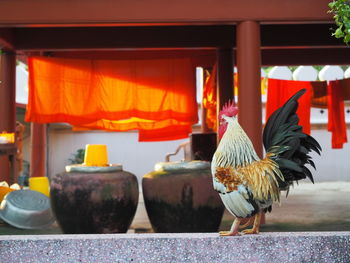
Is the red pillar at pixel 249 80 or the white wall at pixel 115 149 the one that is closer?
the red pillar at pixel 249 80

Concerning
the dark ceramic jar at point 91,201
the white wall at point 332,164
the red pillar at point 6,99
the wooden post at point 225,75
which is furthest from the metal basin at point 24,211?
the white wall at point 332,164

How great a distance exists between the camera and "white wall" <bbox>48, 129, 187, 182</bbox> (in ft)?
49.9

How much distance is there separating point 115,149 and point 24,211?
9.40 metres

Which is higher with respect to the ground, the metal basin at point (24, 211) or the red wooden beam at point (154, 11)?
the red wooden beam at point (154, 11)

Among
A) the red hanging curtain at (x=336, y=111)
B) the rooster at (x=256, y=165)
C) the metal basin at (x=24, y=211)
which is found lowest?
the metal basin at (x=24, y=211)

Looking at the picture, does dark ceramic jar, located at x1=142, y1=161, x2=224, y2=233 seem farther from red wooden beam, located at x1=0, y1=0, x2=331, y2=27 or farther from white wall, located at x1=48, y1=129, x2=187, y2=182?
white wall, located at x1=48, y1=129, x2=187, y2=182

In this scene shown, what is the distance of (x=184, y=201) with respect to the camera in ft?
16.0

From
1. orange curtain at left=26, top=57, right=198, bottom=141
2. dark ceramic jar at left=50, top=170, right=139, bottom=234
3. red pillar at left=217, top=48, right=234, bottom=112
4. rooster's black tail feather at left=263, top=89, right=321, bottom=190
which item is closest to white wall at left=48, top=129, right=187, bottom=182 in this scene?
orange curtain at left=26, top=57, right=198, bottom=141

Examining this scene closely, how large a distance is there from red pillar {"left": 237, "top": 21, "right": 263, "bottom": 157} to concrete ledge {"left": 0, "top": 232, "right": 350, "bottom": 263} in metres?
2.40

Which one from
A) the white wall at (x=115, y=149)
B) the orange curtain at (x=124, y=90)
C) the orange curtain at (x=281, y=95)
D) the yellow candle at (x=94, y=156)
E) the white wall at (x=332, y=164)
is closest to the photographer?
the yellow candle at (x=94, y=156)

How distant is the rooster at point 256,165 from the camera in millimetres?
3316

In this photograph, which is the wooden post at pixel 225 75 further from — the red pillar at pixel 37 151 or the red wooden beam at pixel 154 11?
the red pillar at pixel 37 151

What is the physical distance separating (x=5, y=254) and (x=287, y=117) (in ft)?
7.07

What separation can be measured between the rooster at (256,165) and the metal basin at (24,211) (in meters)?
3.26
